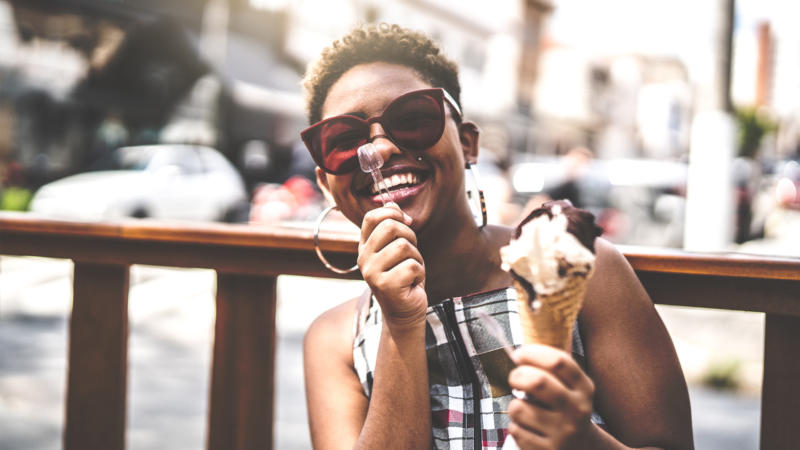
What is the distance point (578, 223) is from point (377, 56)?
2.49ft

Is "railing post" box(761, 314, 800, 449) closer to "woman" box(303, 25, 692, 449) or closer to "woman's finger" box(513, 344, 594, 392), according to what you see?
"woman" box(303, 25, 692, 449)

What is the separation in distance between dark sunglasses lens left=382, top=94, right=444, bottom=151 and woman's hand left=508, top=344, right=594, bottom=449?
25.0 inches

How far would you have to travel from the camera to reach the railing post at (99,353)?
2.02 m

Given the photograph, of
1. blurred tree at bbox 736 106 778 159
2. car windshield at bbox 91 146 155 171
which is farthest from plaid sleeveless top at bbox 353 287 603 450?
blurred tree at bbox 736 106 778 159

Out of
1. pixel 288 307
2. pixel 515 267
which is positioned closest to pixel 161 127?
pixel 288 307

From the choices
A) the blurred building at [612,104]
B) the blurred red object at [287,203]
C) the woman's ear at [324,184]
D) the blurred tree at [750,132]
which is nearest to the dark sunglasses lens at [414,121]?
the woman's ear at [324,184]

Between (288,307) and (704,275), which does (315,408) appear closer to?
(704,275)

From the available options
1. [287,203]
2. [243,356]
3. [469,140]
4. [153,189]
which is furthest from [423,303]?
[287,203]

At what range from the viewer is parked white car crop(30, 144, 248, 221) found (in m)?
10.3

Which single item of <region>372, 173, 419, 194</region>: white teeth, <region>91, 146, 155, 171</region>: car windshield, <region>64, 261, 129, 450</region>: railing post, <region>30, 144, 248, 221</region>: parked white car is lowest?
<region>64, 261, 129, 450</region>: railing post

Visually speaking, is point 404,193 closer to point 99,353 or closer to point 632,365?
point 632,365

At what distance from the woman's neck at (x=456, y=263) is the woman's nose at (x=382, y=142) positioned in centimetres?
22

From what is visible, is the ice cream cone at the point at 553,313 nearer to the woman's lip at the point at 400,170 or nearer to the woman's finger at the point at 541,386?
the woman's finger at the point at 541,386

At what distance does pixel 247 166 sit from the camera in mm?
17688
